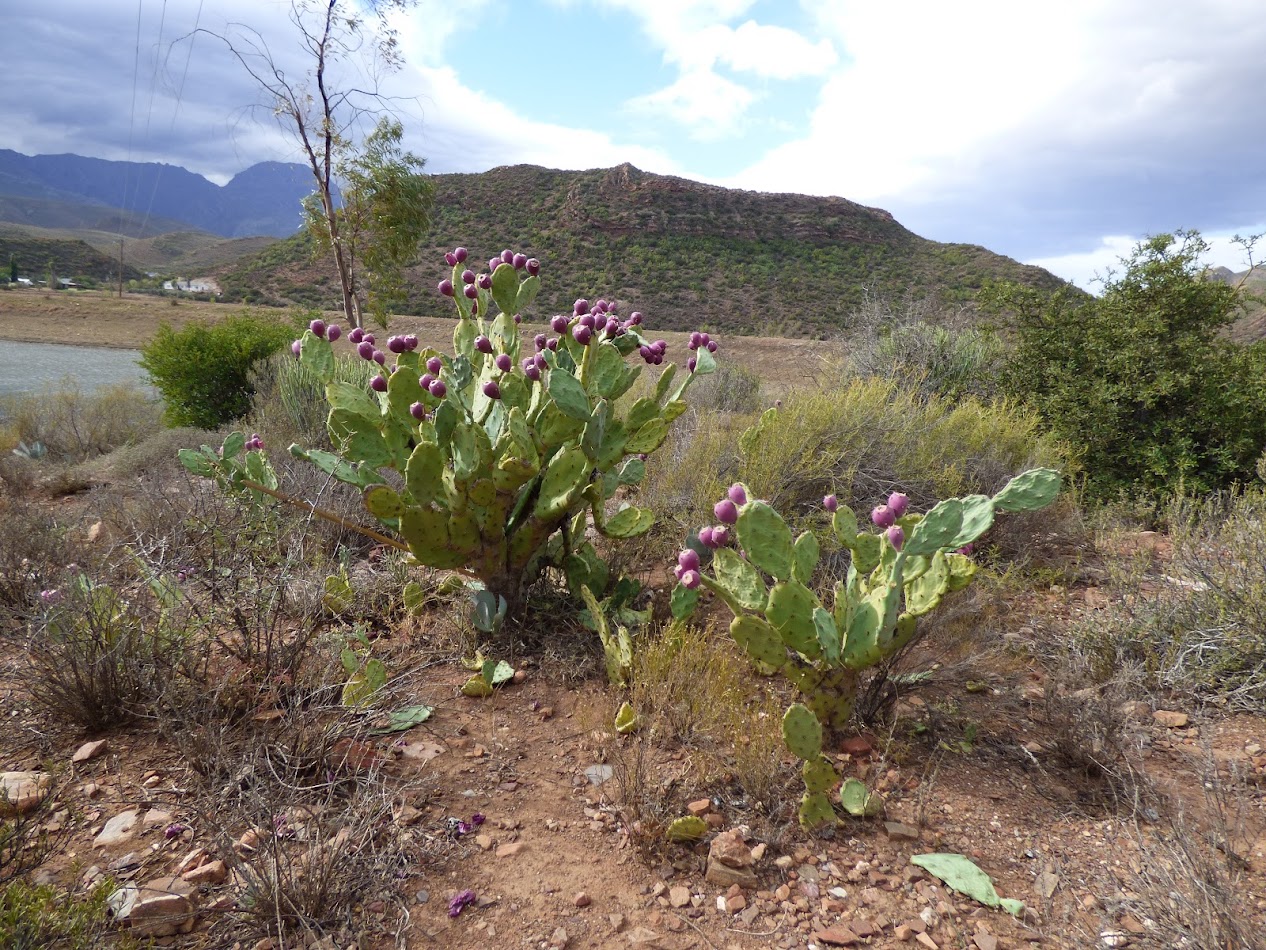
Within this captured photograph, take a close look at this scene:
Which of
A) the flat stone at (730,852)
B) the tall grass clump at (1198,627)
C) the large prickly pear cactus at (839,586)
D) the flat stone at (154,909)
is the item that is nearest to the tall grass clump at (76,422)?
the flat stone at (154,909)

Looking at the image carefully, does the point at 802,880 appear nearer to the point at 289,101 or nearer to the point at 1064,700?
the point at 1064,700

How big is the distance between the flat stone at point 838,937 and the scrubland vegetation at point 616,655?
0.03 meters

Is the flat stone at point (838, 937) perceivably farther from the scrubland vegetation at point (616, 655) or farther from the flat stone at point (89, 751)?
the flat stone at point (89, 751)

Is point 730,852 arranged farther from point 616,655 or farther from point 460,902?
point 616,655

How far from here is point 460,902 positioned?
181cm

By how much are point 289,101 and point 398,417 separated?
931cm

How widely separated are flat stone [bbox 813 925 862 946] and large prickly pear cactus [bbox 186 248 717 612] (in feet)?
5.75

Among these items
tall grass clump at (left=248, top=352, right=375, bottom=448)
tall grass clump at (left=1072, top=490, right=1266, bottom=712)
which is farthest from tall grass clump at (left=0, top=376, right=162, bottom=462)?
tall grass clump at (left=1072, top=490, right=1266, bottom=712)

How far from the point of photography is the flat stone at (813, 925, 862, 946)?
5.75 feet

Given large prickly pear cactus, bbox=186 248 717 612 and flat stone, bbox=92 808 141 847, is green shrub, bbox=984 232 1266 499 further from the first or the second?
flat stone, bbox=92 808 141 847

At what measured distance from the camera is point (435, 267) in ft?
122

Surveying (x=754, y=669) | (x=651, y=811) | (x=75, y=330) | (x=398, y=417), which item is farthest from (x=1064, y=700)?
(x=75, y=330)

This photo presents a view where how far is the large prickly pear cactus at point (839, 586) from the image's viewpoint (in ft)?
7.72

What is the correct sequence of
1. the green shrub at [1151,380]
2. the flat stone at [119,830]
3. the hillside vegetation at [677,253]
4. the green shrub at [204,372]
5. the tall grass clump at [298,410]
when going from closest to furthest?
the flat stone at [119,830] < the green shrub at [1151,380] < the tall grass clump at [298,410] < the green shrub at [204,372] < the hillside vegetation at [677,253]
